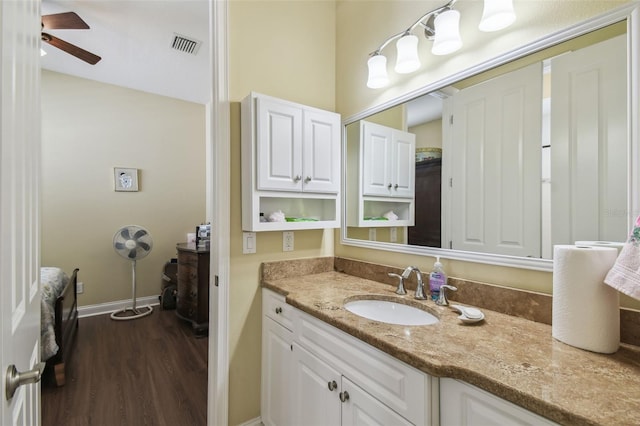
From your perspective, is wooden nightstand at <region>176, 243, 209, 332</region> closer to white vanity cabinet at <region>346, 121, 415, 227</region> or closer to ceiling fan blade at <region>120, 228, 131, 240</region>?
ceiling fan blade at <region>120, 228, 131, 240</region>

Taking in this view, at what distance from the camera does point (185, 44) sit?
295cm

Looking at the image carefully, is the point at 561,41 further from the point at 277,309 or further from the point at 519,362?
the point at 277,309

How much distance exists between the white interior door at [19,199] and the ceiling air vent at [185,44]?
2.34m

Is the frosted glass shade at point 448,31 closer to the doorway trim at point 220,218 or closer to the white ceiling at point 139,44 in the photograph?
the doorway trim at point 220,218

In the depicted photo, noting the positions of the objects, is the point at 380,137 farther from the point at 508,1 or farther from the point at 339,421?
the point at 339,421

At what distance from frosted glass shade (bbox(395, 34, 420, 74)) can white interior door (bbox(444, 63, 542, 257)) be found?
275 mm

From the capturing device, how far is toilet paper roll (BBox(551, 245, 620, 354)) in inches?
33.4

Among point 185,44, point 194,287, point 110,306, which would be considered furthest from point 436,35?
point 110,306

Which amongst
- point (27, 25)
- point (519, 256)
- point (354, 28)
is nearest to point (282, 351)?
point (519, 256)

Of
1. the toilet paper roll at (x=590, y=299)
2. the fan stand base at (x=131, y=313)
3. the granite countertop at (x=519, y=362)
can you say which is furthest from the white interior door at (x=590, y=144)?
the fan stand base at (x=131, y=313)

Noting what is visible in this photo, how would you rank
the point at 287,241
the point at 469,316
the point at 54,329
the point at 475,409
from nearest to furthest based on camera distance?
the point at 475,409 → the point at 469,316 → the point at 287,241 → the point at 54,329

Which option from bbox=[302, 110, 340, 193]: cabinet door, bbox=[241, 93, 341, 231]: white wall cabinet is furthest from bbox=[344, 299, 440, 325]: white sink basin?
bbox=[302, 110, 340, 193]: cabinet door

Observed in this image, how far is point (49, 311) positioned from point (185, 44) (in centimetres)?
254

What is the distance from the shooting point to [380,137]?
1.82 m
